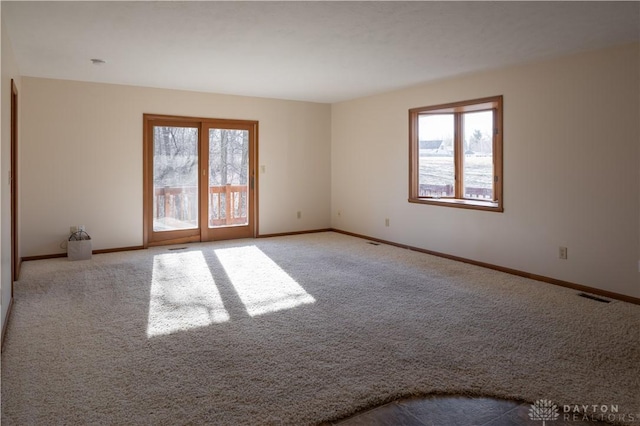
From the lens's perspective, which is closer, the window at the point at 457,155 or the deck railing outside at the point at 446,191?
the window at the point at 457,155

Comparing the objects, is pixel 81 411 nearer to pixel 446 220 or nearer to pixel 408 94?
pixel 446 220

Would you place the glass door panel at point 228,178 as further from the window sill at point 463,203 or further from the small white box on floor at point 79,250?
the window sill at point 463,203

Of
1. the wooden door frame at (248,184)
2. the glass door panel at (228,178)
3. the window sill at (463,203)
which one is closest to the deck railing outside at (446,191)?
the window sill at (463,203)

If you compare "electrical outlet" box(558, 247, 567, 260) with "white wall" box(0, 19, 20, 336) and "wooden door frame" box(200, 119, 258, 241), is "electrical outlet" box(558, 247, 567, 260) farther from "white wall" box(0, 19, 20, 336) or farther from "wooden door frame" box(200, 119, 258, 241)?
"white wall" box(0, 19, 20, 336)

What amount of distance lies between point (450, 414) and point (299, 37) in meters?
3.07

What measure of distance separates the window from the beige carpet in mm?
1174

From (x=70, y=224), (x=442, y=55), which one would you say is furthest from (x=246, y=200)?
(x=442, y=55)

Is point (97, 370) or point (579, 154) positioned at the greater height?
point (579, 154)

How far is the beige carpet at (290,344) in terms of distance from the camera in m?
2.21

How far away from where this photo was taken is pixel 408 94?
608cm

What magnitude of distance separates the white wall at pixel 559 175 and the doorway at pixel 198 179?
2526 mm

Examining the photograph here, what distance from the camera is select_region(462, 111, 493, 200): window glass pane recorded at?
545cm

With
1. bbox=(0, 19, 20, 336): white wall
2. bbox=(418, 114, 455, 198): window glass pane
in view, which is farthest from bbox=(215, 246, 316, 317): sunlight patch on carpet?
bbox=(418, 114, 455, 198): window glass pane

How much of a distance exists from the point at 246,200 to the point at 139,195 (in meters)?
1.64
